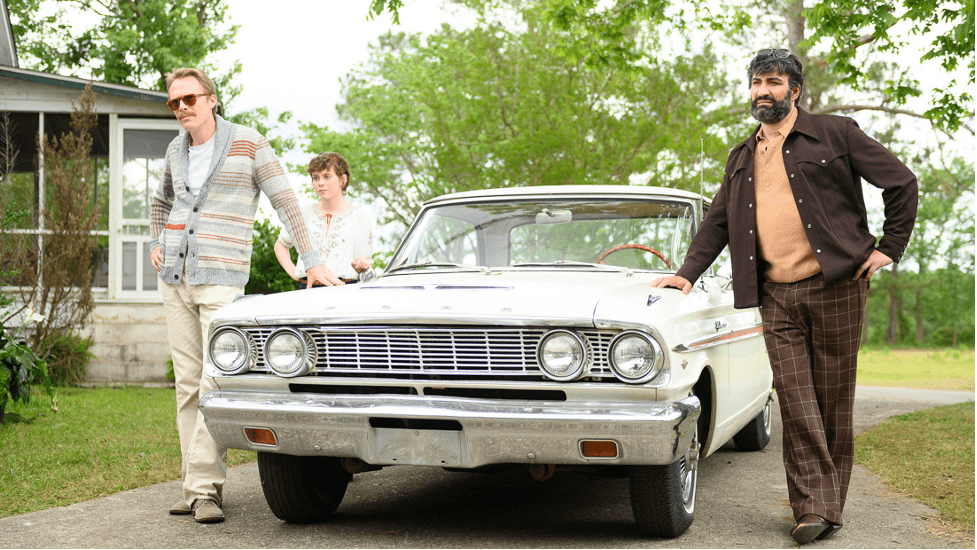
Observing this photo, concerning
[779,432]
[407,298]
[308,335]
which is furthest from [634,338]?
[779,432]

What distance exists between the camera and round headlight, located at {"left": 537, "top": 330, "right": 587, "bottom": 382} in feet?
11.8

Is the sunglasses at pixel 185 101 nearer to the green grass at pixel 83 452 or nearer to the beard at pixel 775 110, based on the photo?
the green grass at pixel 83 452

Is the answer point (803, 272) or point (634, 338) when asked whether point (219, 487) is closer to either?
point (634, 338)

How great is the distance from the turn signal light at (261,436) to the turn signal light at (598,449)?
1.27 metres

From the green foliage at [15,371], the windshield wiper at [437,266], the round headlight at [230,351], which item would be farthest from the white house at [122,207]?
the round headlight at [230,351]

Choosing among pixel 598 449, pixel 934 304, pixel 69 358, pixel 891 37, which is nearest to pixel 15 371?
pixel 69 358

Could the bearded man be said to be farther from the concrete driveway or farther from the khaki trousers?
the khaki trousers

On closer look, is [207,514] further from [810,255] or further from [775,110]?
[775,110]

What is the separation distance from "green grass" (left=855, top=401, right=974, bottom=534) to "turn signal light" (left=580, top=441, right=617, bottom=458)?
1.93 m

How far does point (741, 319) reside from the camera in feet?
17.2

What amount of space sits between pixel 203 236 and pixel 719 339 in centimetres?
254

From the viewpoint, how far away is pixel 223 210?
4.77 m

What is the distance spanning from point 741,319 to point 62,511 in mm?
3700

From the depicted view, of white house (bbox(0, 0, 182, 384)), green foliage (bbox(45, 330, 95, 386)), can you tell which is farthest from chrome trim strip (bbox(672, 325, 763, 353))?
white house (bbox(0, 0, 182, 384))
